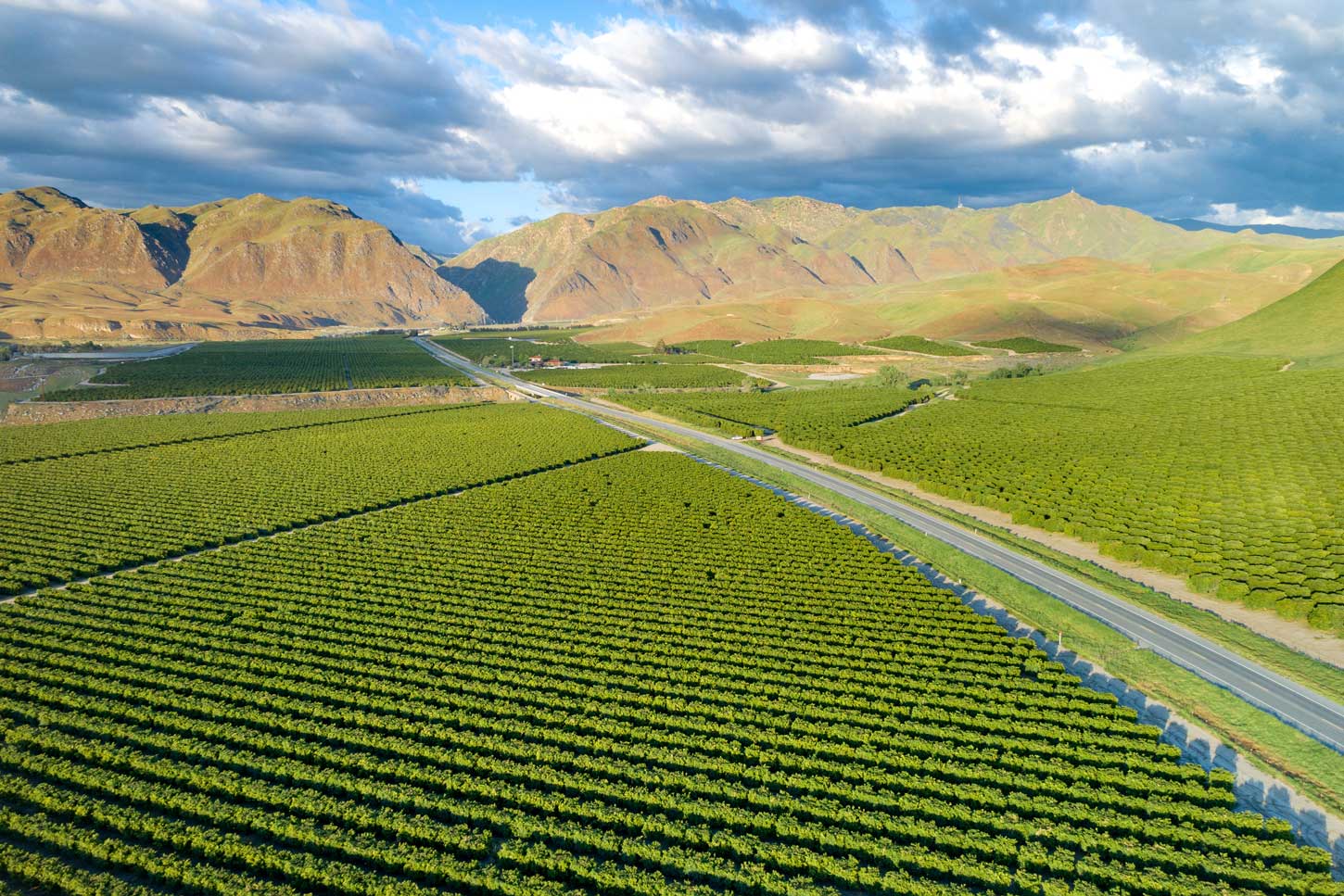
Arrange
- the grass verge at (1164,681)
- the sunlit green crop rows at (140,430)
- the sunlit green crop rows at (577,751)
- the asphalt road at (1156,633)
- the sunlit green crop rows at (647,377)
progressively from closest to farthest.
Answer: the sunlit green crop rows at (577,751) < the grass verge at (1164,681) < the asphalt road at (1156,633) < the sunlit green crop rows at (140,430) < the sunlit green crop rows at (647,377)

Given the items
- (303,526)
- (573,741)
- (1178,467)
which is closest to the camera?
(573,741)

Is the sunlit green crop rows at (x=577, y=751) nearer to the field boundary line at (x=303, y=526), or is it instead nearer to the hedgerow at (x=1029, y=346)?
the field boundary line at (x=303, y=526)

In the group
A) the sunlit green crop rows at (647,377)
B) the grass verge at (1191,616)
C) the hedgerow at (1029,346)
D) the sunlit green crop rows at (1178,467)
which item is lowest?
the grass verge at (1191,616)

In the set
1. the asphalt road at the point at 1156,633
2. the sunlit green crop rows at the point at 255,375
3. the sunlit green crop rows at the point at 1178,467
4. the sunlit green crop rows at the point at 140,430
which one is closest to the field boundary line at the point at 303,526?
the asphalt road at the point at 1156,633

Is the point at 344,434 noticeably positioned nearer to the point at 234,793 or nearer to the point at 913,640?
the point at 234,793

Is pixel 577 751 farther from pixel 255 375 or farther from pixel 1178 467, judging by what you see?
pixel 255 375

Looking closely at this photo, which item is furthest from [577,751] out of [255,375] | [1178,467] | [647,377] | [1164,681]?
[255,375]

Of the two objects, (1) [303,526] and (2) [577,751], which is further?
(1) [303,526]
